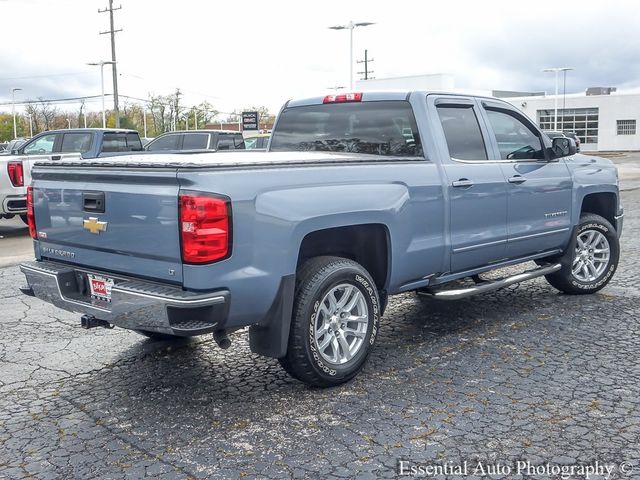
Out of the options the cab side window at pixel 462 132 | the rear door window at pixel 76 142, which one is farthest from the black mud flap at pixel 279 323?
the rear door window at pixel 76 142

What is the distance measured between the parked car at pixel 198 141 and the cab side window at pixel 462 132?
13.6 m

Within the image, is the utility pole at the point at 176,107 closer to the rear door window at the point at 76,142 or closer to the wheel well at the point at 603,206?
the rear door window at the point at 76,142

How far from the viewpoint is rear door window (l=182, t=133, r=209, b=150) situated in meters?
19.4

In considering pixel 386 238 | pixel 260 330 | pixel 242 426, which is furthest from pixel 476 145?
pixel 242 426

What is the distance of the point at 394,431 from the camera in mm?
3957

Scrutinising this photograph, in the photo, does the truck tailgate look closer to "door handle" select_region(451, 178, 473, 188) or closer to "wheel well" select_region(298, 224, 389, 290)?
"wheel well" select_region(298, 224, 389, 290)

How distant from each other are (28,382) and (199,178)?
6.90 ft

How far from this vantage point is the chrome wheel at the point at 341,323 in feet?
15.1

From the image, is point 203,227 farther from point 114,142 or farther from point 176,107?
point 176,107

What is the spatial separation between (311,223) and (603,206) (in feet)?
13.7

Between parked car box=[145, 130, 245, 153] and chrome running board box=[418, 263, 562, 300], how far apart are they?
13560mm

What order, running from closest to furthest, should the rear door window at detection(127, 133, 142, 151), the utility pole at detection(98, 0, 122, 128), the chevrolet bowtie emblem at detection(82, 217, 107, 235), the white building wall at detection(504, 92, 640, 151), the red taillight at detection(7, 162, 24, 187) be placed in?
the chevrolet bowtie emblem at detection(82, 217, 107, 235) < the red taillight at detection(7, 162, 24, 187) < the rear door window at detection(127, 133, 142, 151) < the utility pole at detection(98, 0, 122, 128) < the white building wall at detection(504, 92, 640, 151)

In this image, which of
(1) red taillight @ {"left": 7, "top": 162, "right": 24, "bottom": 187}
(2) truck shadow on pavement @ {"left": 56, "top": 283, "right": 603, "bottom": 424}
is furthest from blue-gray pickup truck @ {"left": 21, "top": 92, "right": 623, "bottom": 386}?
(1) red taillight @ {"left": 7, "top": 162, "right": 24, "bottom": 187}

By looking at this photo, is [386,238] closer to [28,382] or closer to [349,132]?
[349,132]
